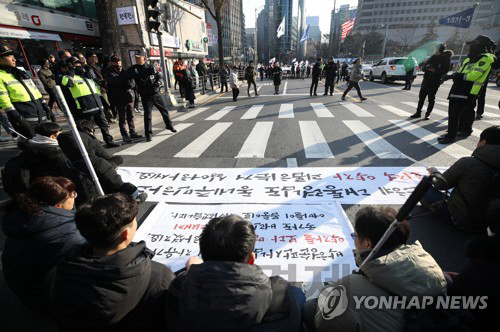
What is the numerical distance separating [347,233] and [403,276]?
5.27 feet

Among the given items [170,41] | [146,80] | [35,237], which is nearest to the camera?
[35,237]

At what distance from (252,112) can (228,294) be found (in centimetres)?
910

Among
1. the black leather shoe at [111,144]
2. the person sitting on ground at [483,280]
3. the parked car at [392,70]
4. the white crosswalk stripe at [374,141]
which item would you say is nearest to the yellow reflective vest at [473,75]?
the white crosswalk stripe at [374,141]

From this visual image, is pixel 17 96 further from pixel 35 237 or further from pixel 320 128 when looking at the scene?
pixel 320 128

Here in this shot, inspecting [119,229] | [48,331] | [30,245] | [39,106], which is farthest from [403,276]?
[39,106]

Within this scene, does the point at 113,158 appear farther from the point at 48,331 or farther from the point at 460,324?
the point at 460,324

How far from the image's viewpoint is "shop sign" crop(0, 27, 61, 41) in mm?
11758

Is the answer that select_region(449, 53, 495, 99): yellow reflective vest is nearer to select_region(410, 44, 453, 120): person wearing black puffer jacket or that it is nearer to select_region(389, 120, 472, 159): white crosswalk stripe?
select_region(389, 120, 472, 159): white crosswalk stripe

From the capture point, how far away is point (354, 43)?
6894 centimetres

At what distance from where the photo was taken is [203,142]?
6.37 m

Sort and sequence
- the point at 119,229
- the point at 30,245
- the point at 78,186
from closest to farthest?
the point at 119,229
the point at 30,245
the point at 78,186

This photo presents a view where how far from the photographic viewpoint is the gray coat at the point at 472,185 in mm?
2457

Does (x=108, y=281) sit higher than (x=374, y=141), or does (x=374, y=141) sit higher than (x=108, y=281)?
(x=108, y=281)

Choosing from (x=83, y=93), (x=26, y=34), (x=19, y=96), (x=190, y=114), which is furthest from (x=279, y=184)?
(x=26, y=34)
